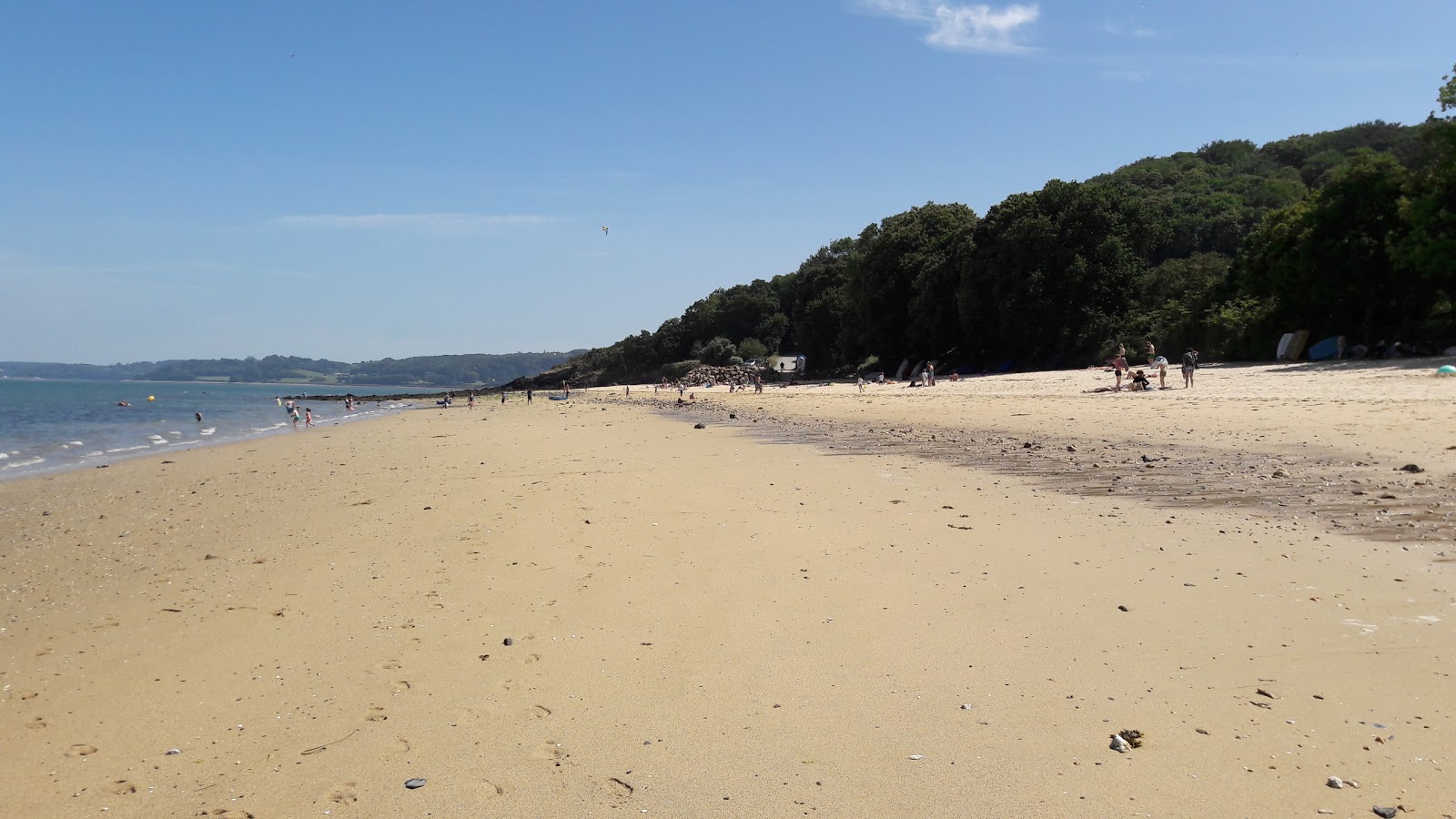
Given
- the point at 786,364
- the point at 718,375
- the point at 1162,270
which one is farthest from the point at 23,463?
the point at 786,364

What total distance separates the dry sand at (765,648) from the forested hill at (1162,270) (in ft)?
71.0

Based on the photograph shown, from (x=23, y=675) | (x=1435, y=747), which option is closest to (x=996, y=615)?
(x=1435, y=747)

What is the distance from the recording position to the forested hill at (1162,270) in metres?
26.4

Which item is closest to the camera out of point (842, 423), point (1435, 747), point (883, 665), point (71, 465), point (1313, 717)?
point (1435, 747)

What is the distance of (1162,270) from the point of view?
38.8 metres

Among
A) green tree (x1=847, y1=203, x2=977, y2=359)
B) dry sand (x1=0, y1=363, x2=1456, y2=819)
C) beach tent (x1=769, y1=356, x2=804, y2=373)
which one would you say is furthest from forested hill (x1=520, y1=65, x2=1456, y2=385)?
dry sand (x1=0, y1=363, x2=1456, y2=819)

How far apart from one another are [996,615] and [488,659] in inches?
113

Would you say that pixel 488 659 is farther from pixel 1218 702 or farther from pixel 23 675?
pixel 1218 702

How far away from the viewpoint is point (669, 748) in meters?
3.33

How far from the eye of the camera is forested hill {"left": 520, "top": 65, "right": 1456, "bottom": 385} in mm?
26391

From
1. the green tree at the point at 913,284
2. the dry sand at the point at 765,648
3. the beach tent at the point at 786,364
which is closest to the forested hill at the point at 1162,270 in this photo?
the green tree at the point at 913,284

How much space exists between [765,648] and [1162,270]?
133ft

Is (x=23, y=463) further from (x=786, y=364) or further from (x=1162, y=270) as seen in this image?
(x=786, y=364)

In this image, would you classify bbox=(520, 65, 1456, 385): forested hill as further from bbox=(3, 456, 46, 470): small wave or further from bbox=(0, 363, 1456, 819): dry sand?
bbox=(3, 456, 46, 470): small wave
